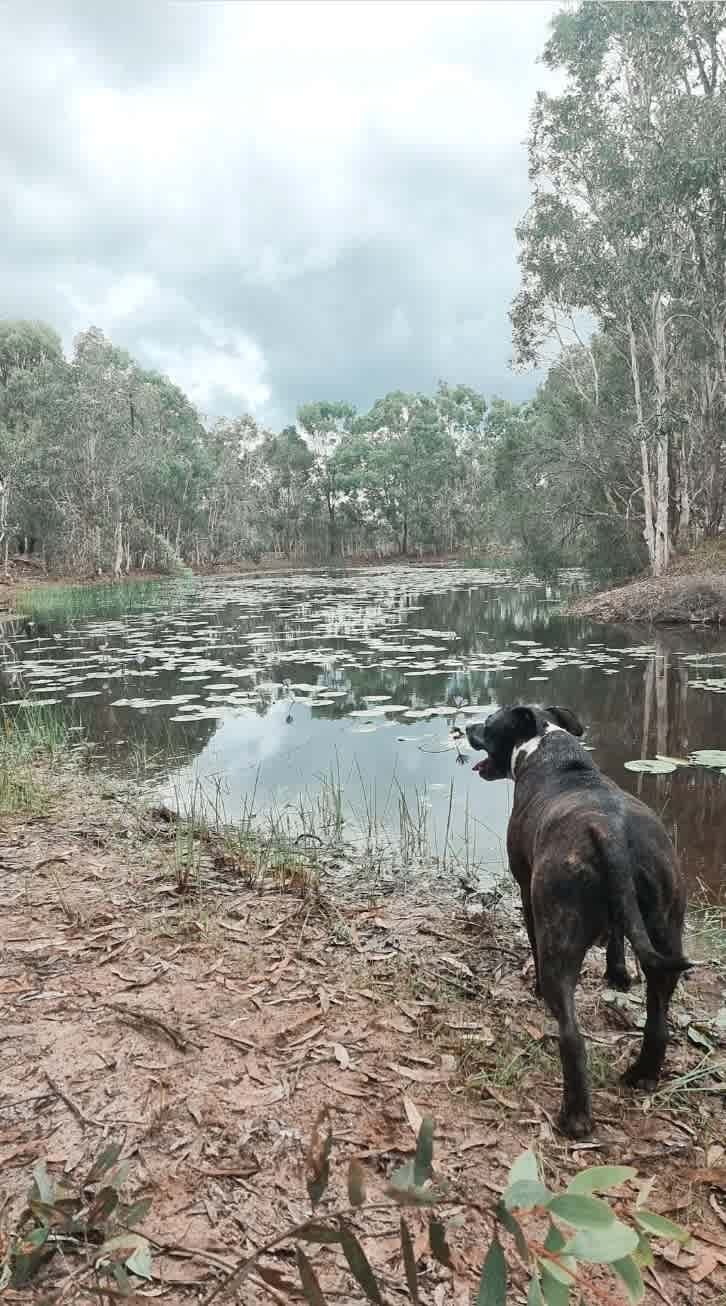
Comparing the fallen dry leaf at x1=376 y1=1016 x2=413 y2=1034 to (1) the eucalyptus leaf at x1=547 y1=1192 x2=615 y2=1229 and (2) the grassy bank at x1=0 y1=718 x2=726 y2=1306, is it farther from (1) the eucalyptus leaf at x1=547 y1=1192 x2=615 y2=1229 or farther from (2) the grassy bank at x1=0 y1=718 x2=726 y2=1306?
(1) the eucalyptus leaf at x1=547 y1=1192 x2=615 y2=1229

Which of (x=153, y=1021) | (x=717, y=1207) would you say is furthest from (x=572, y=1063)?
(x=153, y=1021)

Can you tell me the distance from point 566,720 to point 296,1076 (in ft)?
6.21

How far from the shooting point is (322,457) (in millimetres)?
57719

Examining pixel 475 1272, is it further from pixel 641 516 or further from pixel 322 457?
pixel 322 457

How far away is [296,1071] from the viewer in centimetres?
222

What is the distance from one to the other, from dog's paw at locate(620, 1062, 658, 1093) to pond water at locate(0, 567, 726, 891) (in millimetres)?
1951

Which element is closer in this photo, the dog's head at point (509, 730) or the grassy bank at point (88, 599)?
the dog's head at point (509, 730)

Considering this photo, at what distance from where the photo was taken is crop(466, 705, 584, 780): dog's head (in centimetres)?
324

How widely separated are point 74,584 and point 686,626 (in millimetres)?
28245

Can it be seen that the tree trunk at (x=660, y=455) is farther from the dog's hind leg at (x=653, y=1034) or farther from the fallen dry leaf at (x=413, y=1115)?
the fallen dry leaf at (x=413, y=1115)

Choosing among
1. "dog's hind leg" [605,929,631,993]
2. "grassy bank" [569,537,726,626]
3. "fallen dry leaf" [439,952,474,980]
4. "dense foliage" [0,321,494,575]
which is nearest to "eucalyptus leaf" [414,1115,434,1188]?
"dog's hind leg" [605,929,631,993]

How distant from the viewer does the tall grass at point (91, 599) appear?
21828mm

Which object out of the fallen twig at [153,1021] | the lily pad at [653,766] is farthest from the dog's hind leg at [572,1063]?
the lily pad at [653,766]

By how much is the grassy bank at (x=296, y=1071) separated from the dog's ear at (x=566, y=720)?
3.30 ft
